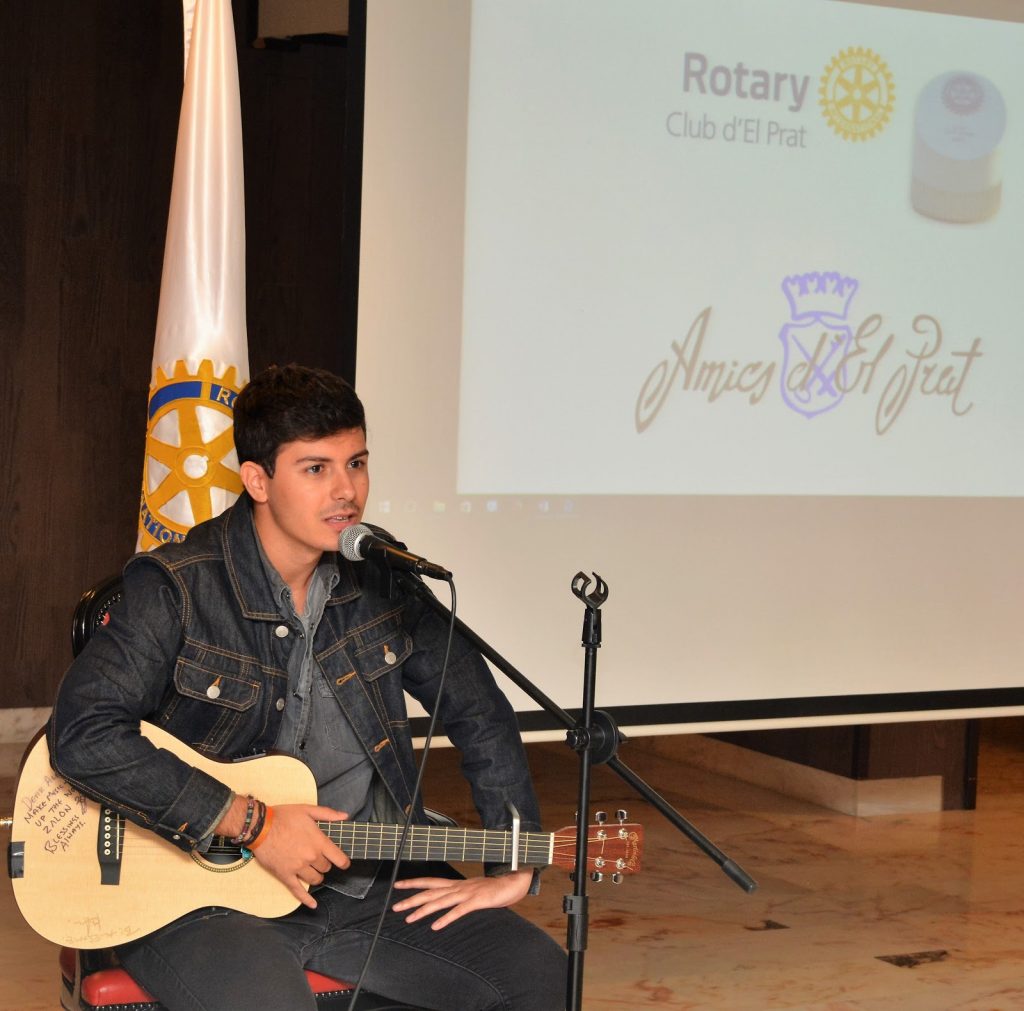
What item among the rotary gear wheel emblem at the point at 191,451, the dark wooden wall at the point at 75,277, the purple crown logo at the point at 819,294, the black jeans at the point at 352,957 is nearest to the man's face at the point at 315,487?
the black jeans at the point at 352,957

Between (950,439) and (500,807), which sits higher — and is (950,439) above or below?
above

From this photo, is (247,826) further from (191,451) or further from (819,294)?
(819,294)

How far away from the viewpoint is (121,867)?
1956 mm

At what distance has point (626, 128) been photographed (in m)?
3.29

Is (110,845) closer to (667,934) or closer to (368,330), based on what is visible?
(368,330)

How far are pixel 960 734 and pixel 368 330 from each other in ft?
8.41

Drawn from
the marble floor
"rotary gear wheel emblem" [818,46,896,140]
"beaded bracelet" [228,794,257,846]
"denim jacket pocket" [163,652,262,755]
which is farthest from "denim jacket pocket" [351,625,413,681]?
"rotary gear wheel emblem" [818,46,896,140]

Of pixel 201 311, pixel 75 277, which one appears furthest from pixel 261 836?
pixel 75 277

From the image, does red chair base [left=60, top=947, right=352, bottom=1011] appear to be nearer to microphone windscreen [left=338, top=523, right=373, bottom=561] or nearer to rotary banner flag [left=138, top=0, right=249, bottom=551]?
microphone windscreen [left=338, top=523, right=373, bottom=561]

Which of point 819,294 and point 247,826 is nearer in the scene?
point 247,826

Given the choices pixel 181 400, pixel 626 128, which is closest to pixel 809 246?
pixel 626 128

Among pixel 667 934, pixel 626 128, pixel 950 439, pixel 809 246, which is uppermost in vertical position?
pixel 626 128

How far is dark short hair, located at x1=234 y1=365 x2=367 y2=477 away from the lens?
2.06 m

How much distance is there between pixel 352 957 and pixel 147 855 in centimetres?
31
